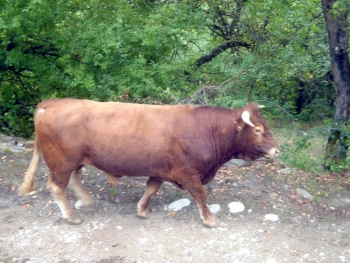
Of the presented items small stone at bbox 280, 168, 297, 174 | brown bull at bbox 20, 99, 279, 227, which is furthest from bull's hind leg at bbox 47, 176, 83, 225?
small stone at bbox 280, 168, 297, 174

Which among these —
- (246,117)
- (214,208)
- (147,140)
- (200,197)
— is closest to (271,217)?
(214,208)

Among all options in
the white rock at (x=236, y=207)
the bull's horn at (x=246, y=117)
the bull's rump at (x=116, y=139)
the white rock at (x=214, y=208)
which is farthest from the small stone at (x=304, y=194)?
the bull's rump at (x=116, y=139)

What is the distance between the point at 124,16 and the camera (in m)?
8.52

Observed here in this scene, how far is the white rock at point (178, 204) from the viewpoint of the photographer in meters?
6.33

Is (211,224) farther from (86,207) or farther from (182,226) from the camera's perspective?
(86,207)

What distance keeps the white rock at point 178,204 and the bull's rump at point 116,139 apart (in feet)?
2.40

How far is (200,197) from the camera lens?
19.3 ft

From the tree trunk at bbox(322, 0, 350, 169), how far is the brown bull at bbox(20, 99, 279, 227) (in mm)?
1819

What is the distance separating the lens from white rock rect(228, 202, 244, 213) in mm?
6262

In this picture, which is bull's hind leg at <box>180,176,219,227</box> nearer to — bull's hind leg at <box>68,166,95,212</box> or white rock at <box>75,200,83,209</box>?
bull's hind leg at <box>68,166,95,212</box>

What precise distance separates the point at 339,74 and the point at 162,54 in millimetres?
3272

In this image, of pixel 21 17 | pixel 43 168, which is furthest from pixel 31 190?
pixel 21 17

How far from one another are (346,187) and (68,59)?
5.22 meters

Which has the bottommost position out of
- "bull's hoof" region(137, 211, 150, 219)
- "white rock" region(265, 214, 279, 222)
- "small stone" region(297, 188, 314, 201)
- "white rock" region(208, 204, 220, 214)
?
"bull's hoof" region(137, 211, 150, 219)
